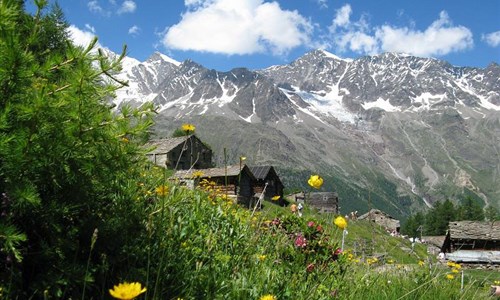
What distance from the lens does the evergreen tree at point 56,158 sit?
118 inches

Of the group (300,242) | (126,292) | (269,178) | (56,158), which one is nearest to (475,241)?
(300,242)

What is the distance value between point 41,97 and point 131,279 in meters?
1.81

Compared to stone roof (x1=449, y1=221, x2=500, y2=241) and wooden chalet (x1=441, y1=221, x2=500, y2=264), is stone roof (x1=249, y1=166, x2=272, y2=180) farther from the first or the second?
wooden chalet (x1=441, y1=221, x2=500, y2=264)

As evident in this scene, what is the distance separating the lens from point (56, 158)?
3.21 meters

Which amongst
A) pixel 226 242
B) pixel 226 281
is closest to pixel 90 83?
pixel 226 281

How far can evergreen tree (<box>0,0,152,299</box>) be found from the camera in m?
3.00

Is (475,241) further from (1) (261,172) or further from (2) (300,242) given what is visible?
(1) (261,172)

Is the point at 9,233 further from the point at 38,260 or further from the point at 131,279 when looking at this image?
the point at 131,279

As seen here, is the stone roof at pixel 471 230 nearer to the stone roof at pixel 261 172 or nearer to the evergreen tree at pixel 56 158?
the evergreen tree at pixel 56 158

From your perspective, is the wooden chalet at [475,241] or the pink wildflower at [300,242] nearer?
the pink wildflower at [300,242]

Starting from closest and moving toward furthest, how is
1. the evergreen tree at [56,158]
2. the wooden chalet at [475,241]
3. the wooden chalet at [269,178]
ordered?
the evergreen tree at [56,158], the wooden chalet at [475,241], the wooden chalet at [269,178]

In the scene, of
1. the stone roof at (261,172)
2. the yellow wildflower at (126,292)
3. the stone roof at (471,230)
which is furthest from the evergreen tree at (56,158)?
the stone roof at (261,172)

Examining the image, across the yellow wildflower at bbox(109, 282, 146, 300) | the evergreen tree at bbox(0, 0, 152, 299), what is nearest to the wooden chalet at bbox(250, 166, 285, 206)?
the evergreen tree at bbox(0, 0, 152, 299)

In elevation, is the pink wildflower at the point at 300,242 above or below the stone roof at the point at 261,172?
below
